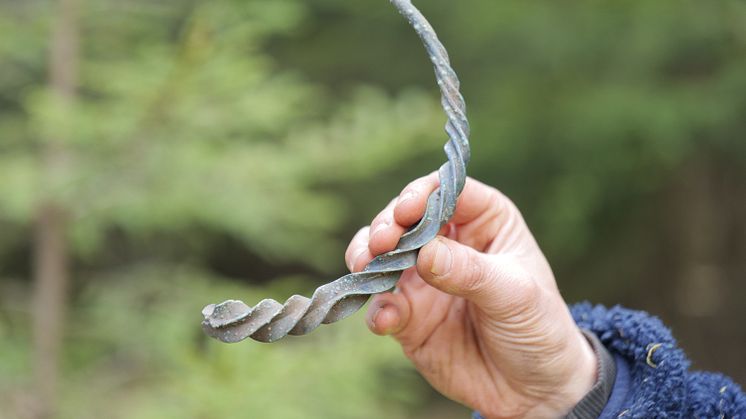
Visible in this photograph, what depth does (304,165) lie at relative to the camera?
2.91m

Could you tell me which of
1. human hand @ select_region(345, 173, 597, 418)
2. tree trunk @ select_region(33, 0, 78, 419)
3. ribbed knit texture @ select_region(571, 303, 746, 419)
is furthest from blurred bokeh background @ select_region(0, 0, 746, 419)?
ribbed knit texture @ select_region(571, 303, 746, 419)

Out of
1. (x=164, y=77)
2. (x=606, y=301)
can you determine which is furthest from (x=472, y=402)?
(x=606, y=301)

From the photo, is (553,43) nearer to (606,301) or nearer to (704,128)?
(704,128)

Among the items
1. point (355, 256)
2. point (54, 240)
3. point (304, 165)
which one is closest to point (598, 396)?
point (355, 256)

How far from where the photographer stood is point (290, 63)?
635 cm

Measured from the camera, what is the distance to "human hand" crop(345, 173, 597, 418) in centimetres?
120

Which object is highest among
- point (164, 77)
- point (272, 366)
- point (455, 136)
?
point (164, 77)

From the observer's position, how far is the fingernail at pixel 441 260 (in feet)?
3.62

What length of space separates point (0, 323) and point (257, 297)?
0.96m

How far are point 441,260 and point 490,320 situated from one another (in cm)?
23

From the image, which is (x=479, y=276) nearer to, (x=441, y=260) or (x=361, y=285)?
(x=441, y=260)

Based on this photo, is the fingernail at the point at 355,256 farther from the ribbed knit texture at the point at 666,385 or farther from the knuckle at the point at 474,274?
the ribbed knit texture at the point at 666,385

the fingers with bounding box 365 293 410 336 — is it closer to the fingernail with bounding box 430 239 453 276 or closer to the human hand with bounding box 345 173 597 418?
the human hand with bounding box 345 173 597 418

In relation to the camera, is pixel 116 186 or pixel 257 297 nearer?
pixel 116 186
